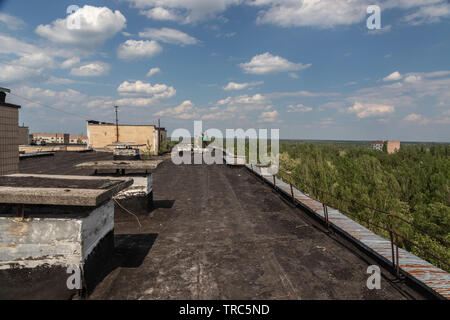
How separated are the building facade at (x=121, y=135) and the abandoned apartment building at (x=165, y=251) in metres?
28.4

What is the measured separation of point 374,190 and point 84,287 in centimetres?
1849

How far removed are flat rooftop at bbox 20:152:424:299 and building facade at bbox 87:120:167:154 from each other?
92.5ft

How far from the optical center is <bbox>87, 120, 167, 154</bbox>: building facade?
35.0 meters

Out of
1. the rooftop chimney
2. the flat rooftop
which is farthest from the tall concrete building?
the flat rooftop

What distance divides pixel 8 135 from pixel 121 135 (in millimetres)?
25141

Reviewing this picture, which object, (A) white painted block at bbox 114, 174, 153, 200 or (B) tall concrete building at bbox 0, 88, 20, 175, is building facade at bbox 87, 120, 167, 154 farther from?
(A) white painted block at bbox 114, 174, 153, 200

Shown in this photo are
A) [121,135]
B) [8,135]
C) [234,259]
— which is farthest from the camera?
[121,135]

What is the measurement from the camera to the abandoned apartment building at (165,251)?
3.44 metres

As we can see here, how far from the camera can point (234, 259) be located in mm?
4855

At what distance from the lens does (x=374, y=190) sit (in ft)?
56.8

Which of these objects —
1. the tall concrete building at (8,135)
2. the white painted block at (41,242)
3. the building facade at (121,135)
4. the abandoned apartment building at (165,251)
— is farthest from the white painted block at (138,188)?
the building facade at (121,135)

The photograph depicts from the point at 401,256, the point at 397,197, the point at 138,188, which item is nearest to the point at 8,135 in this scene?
the point at 138,188

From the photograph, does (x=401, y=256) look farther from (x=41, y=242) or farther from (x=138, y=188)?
(x=138, y=188)
